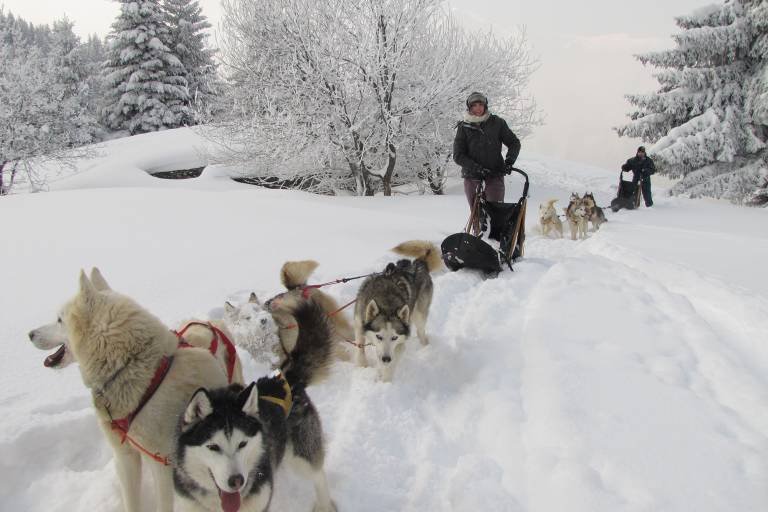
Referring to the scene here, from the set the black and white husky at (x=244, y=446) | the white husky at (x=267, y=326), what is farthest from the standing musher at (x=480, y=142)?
the black and white husky at (x=244, y=446)

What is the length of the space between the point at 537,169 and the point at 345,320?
926 inches

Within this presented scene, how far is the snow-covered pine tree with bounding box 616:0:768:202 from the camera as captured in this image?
1502cm

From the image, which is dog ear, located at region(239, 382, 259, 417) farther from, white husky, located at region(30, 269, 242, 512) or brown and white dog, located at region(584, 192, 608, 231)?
brown and white dog, located at region(584, 192, 608, 231)

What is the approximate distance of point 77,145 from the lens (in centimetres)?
2256

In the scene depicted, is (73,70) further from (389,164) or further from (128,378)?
(128,378)

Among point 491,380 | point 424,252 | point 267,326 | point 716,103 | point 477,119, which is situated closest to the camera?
point 491,380

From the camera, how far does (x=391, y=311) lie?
350 centimetres

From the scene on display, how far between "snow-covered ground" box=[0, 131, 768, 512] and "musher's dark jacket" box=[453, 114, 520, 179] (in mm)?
1465

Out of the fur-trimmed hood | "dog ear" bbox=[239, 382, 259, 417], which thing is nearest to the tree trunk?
the fur-trimmed hood

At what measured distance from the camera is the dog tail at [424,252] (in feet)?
14.9

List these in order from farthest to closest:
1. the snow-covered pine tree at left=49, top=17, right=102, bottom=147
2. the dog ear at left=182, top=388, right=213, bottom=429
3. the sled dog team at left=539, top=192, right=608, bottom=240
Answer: the snow-covered pine tree at left=49, top=17, right=102, bottom=147
the sled dog team at left=539, top=192, right=608, bottom=240
the dog ear at left=182, top=388, right=213, bottom=429

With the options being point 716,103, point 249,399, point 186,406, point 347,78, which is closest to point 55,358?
point 186,406

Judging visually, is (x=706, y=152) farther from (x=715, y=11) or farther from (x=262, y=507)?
(x=262, y=507)

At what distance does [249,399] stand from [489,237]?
16.8 feet
